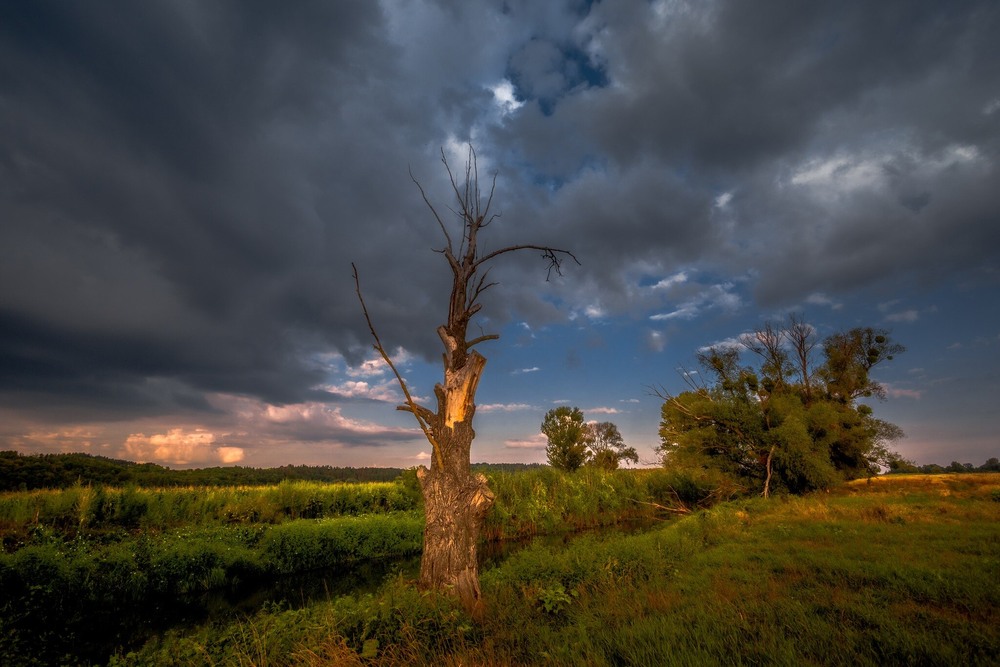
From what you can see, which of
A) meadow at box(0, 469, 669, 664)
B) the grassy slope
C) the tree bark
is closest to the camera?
the grassy slope

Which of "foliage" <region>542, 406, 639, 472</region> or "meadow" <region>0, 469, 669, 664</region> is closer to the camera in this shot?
"meadow" <region>0, 469, 669, 664</region>

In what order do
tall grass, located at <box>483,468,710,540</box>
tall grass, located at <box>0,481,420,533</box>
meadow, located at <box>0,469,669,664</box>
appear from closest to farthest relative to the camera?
meadow, located at <box>0,469,669,664</box> < tall grass, located at <box>0,481,420,533</box> < tall grass, located at <box>483,468,710,540</box>

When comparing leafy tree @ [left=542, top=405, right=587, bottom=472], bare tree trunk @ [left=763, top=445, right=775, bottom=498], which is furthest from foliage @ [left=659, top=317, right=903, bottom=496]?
leafy tree @ [left=542, top=405, right=587, bottom=472]

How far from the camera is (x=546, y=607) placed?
7371 millimetres

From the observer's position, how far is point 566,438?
45000 mm

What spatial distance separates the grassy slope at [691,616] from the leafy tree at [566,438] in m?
34.3

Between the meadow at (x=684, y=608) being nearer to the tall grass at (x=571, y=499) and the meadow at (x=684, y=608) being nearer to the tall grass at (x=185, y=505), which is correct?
the tall grass at (x=185, y=505)

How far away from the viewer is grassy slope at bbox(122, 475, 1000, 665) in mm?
4680

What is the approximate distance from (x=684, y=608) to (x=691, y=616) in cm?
54

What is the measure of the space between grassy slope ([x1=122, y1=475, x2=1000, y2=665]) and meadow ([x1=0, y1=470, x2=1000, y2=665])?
3cm

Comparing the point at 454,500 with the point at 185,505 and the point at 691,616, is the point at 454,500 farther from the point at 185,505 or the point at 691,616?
the point at 185,505

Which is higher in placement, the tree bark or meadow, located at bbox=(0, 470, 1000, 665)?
the tree bark

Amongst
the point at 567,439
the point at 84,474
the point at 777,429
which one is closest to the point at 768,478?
the point at 777,429

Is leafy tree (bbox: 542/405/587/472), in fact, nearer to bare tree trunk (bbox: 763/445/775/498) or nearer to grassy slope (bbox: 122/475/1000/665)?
bare tree trunk (bbox: 763/445/775/498)
